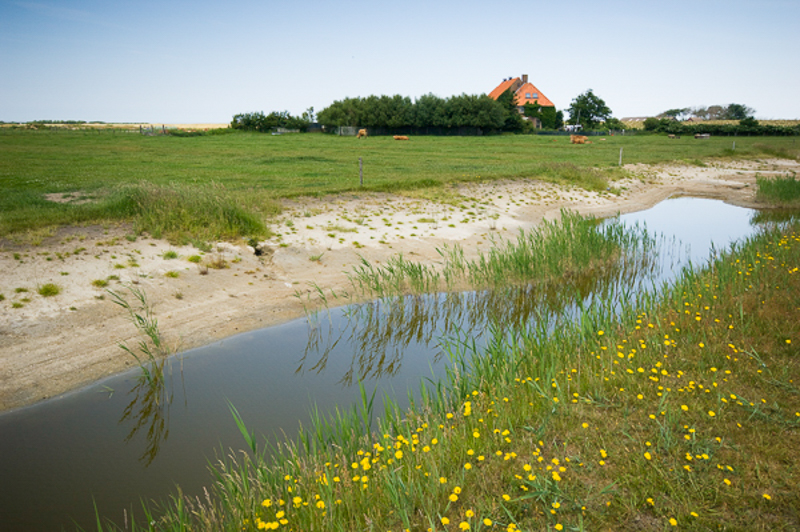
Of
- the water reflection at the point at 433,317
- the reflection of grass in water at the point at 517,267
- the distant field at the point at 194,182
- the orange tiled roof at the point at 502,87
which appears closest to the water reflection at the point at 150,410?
the water reflection at the point at 433,317

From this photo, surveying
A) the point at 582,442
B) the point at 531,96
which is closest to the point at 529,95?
the point at 531,96

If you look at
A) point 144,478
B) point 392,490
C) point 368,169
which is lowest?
point 144,478

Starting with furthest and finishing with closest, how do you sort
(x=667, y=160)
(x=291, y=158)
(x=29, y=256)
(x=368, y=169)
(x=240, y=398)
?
1. (x=667, y=160)
2. (x=291, y=158)
3. (x=368, y=169)
4. (x=29, y=256)
5. (x=240, y=398)

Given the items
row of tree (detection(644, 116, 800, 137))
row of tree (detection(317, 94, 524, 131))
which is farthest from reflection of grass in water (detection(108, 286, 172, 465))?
row of tree (detection(644, 116, 800, 137))

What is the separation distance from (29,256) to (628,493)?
1042cm

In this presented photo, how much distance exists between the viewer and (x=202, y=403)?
20.2 ft

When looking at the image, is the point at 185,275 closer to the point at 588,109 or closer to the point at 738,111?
the point at 588,109

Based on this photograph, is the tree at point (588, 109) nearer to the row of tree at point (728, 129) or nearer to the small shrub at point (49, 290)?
the row of tree at point (728, 129)

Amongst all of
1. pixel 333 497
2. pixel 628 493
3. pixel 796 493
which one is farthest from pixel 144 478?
pixel 796 493

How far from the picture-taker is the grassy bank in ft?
12.0

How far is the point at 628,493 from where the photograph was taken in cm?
382

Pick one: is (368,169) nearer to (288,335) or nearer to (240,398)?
(288,335)

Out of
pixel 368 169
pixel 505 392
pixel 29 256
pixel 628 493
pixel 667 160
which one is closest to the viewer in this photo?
pixel 628 493

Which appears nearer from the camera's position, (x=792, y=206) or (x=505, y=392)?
(x=505, y=392)
